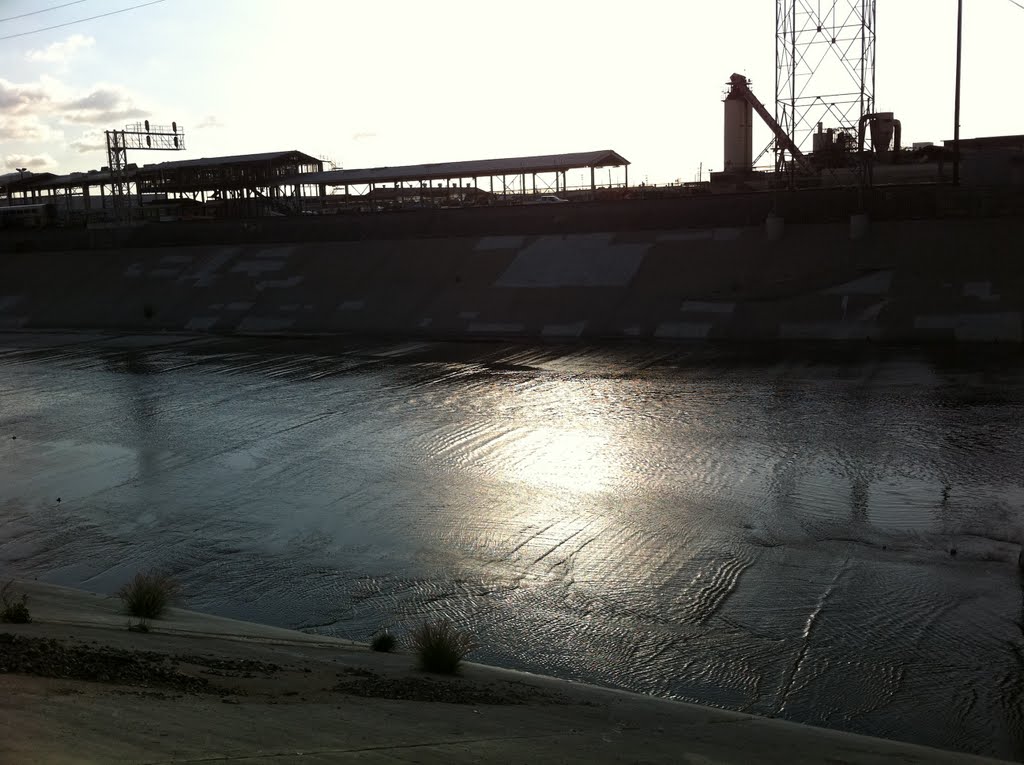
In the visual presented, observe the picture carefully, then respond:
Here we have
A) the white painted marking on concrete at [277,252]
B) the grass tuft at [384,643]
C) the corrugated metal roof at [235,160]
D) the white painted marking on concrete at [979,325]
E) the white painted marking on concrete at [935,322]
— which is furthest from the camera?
the corrugated metal roof at [235,160]

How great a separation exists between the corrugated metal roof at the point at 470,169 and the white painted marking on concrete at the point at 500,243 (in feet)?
61.9

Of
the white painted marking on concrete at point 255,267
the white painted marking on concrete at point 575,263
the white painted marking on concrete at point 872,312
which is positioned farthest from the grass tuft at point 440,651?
the white painted marking on concrete at point 255,267

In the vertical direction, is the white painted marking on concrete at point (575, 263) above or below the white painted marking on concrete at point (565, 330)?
above

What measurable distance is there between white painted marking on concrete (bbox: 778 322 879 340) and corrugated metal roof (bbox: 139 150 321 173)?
4965 centimetres

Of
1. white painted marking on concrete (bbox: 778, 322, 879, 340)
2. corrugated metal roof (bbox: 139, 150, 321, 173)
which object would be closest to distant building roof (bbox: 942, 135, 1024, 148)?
white painted marking on concrete (bbox: 778, 322, 879, 340)

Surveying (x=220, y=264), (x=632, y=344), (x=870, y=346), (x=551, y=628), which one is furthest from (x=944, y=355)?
(x=220, y=264)

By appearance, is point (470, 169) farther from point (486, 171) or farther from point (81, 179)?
point (81, 179)

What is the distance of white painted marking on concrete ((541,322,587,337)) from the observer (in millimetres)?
34500

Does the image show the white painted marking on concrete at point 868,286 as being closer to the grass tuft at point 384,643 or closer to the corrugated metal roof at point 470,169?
the grass tuft at point 384,643

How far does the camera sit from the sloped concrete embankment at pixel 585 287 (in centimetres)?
3081

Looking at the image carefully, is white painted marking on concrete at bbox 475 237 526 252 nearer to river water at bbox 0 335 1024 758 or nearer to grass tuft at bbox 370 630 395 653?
river water at bbox 0 335 1024 758

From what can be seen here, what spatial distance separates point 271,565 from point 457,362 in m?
17.4

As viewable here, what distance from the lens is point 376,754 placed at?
19.5ft

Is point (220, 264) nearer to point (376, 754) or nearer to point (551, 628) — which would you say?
point (551, 628)
